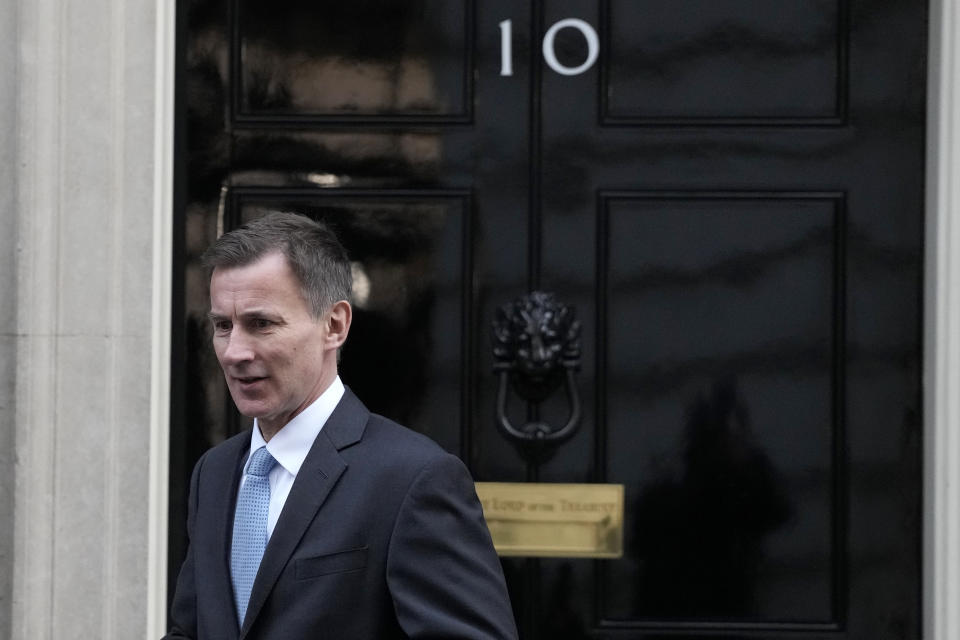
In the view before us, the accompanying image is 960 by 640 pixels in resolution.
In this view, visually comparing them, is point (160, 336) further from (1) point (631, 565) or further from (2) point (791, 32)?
(2) point (791, 32)

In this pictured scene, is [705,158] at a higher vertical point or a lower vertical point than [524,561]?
higher

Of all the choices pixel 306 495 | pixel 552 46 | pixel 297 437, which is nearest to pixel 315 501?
pixel 306 495

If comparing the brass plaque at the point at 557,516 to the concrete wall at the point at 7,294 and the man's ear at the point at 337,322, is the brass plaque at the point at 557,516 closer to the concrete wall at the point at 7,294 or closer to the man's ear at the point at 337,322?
the concrete wall at the point at 7,294

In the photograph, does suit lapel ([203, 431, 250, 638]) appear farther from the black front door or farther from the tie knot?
the black front door

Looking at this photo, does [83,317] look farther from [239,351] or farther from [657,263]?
[239,351]

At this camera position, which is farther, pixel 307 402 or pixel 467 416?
pixel 467 416

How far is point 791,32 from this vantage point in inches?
145

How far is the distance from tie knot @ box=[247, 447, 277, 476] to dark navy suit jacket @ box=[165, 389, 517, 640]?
0.09 m

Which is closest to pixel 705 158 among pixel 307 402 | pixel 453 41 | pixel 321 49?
pixel 453 41

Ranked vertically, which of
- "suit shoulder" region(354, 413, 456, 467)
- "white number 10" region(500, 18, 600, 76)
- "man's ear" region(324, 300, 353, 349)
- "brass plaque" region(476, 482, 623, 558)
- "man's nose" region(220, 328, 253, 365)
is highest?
"white number 10" region(500, 18, 600, 76)

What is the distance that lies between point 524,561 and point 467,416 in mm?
433

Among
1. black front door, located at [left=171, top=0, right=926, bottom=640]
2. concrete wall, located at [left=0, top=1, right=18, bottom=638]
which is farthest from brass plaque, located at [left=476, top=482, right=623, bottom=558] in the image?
concrete wall, located at [left=0, top=1, right=18, bottom=638]

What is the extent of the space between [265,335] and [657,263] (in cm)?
193

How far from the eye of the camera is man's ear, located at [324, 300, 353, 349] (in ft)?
6.61
